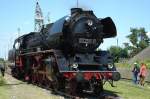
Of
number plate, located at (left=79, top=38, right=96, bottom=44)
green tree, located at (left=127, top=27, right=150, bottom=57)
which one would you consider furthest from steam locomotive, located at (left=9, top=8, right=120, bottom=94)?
green tree, located at (left=127, top=27, right=150, bottom=57)

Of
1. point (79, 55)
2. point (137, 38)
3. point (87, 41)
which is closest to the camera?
point (79, 55)

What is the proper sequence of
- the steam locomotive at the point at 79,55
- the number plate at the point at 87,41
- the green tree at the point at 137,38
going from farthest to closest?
the green tree at the point at 137,38, the number plate at the point at 87,41, the steam locomotive at the point at 79,55

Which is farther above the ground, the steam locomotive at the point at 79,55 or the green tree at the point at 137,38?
the green tree at the point at 137,38

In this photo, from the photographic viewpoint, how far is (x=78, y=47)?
59.3ft

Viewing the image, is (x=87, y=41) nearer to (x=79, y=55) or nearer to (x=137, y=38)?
(x=79, y=55)

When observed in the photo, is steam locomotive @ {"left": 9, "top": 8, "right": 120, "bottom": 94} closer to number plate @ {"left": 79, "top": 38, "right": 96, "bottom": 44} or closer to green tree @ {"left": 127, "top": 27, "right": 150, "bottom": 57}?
number plate @ {"left": 79, "top": 38, "right": 96, "bottom": 44}

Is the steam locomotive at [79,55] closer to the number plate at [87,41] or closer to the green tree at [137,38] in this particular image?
the number plate at [87,41]

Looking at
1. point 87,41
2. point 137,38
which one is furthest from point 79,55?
point 137,38

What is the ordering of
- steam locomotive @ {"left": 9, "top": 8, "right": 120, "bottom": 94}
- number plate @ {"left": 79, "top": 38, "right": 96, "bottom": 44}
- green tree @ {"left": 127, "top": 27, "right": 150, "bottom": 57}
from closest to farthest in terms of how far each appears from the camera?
1. steam locomotive @ {"left": 9, "top": 8, "right": 120, "bottom": 94}
2. number plate @ {"left": 79, "top": 38, "right": 96, "bottom": 44}
3. green tree @ {"left": 127, "top": 27, "right": 150, "bottom": 57}

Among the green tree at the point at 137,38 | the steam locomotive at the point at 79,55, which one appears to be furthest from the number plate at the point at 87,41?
the green tree at the point at 137,38

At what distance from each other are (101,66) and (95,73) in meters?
1.04

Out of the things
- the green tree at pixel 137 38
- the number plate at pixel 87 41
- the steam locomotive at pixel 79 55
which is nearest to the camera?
the steam locomotive at pixel 79 55

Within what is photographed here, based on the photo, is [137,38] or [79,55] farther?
[137,38]

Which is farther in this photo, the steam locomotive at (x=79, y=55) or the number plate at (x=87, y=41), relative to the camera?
the number plate at (x=87, y=41)
